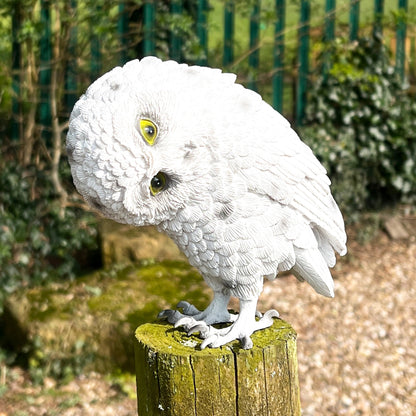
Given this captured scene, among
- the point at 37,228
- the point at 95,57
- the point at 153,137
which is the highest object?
the point at 153,137

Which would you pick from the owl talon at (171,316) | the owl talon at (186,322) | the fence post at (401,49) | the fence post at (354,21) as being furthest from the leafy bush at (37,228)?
the fence post at (401,49)

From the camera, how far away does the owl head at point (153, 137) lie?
1.92 metres

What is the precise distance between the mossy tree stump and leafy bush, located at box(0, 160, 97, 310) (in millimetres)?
2723

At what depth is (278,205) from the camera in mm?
2141

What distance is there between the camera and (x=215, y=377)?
2.06 meters

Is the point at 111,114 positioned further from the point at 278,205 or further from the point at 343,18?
the point at 343,18

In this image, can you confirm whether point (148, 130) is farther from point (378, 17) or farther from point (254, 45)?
point (378, 17)

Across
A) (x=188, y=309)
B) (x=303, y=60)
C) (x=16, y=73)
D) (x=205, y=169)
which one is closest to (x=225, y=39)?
(x=303, y=60)

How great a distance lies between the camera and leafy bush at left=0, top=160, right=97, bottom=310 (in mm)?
4754

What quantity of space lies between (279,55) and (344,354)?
113 inches

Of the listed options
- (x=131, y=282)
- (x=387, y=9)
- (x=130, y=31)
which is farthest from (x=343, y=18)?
(x=131, y=282)

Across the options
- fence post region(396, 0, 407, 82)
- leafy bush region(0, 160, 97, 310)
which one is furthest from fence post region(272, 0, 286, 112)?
leafy bush region(0, 160, 97, 310)

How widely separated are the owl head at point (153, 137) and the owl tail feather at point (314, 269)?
428mm

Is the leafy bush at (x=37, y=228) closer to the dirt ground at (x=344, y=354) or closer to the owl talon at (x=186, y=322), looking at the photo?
the dirt ground at (x=344, y=354)
